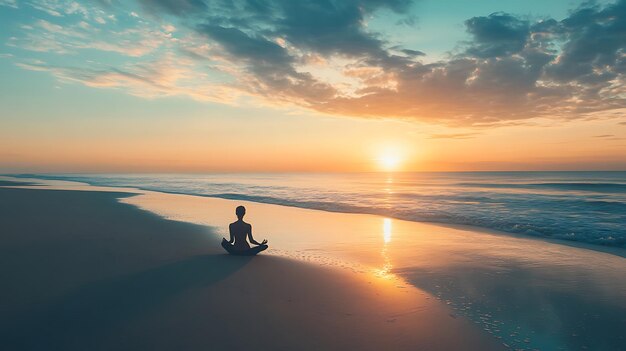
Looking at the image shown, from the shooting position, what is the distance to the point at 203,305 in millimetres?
6227

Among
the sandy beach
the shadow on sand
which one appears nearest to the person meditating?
the sandy beach

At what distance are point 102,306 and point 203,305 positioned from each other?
5.46ft

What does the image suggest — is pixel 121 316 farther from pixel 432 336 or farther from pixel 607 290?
pixel 607 290

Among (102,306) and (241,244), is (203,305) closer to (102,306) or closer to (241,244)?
(102,306)

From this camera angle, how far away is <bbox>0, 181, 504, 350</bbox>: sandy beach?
16.3ft

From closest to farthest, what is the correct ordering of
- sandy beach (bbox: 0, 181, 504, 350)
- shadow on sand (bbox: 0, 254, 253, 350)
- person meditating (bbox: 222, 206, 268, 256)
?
shadow on sand (bbox: 0, 254, 253, 350) < sandy beach (bbox: 0, 181, 504, 350) < person meditating (bbox: 222, 206, 268, 256)

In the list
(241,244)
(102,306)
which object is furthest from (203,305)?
(241,244)

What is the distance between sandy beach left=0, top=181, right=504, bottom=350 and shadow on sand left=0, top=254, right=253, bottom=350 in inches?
0.7

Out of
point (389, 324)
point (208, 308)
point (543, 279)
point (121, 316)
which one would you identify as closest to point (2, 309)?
point (121, 316)

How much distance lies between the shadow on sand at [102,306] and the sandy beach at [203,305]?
0.02 metres

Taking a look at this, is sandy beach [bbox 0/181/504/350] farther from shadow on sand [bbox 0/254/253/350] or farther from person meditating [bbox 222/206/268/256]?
person meditating [bbox 222/206/268/256]

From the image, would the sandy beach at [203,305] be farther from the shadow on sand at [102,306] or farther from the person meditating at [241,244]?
the person meditating at [241,244]

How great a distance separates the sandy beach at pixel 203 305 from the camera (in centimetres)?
498

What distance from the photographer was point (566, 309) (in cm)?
657
